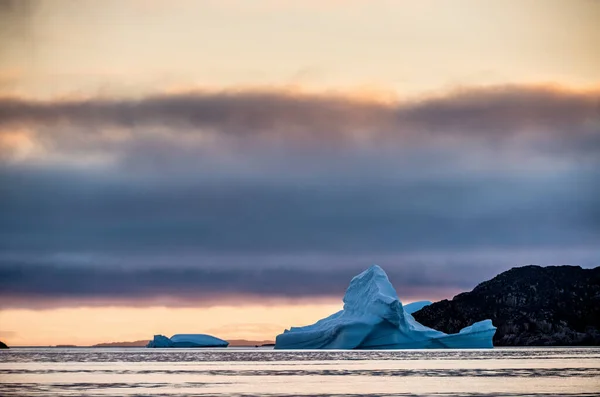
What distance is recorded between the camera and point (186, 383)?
58.5 metres

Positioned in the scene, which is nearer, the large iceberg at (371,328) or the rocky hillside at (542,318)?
the large iceberg at (371,328)

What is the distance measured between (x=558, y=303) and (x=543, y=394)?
15475 cm

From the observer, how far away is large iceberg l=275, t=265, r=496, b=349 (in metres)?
109

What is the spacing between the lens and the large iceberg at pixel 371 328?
4294 inches

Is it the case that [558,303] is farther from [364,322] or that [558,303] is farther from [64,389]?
[64,389]

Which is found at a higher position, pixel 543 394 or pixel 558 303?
pixel 558 303

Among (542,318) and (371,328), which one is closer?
(371,328)

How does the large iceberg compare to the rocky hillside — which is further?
the rocky hillside

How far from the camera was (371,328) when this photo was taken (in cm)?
11119

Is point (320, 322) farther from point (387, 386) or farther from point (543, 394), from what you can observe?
point (543, 394)

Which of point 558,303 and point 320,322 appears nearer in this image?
point 320,322

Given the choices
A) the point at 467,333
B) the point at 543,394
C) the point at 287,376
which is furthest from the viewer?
the point at 467,333

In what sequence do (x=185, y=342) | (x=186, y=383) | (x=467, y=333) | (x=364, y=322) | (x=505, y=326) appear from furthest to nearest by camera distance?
(x=505, y=326), (x=185, y=342), (x=467, y=333), (x=364, y=322), (x=186, y=383)

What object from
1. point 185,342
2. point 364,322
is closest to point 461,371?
point 364,322
